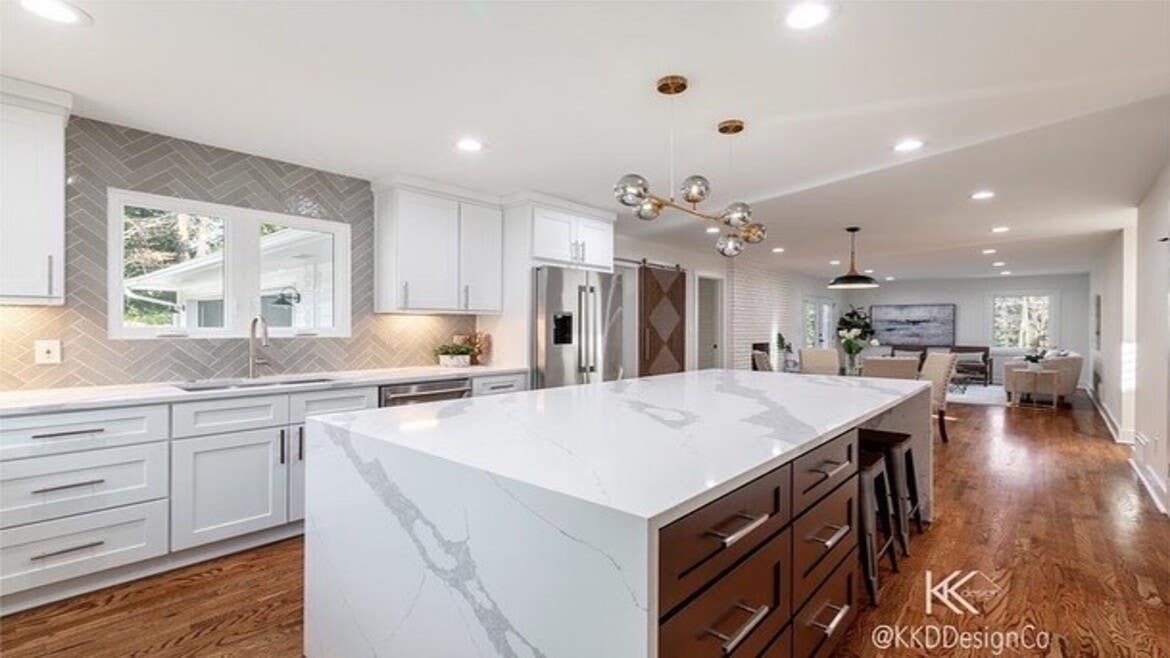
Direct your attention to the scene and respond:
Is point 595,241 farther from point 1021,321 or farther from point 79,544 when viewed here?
point 1021,321

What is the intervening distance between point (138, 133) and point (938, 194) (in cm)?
546

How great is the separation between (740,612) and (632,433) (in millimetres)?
522

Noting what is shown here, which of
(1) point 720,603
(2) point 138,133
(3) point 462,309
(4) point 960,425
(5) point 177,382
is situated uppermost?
(2) point 138,133

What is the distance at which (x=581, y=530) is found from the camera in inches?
40.0

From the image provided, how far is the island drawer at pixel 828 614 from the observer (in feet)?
5.19

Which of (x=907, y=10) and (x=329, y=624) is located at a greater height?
(x=907, y=10)

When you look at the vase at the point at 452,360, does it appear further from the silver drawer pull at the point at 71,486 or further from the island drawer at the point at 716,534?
the island drawer at the point at 716,534

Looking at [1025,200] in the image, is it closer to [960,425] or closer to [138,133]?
[960,425]

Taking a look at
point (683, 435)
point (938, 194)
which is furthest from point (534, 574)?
point (938, 194)

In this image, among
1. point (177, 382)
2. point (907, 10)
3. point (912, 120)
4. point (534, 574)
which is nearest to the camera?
point (534, 574)

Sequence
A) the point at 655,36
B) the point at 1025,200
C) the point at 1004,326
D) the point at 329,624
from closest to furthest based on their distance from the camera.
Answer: the point at 329,624 → the point at 655,36 → the point at 1025,200 → the point at 1004,326

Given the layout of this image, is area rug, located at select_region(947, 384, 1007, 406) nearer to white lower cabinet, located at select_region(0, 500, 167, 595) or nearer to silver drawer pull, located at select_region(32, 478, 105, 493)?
white lower cabinet, located at select_region(0, 500, 167, 595)

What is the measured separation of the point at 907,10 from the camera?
189 centimetres

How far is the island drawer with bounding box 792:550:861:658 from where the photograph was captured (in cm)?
158
